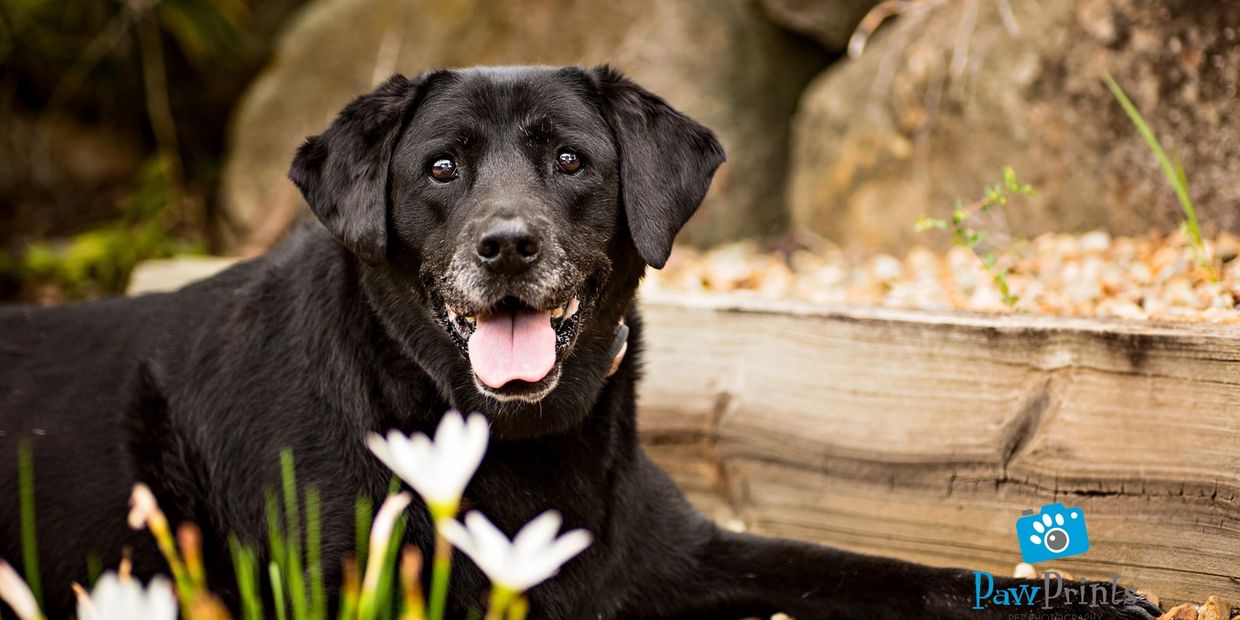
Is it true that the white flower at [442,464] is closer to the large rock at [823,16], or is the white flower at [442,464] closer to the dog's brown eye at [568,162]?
the dog's brown eye at [568,162]

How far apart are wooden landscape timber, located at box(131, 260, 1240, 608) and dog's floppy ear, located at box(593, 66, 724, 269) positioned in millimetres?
773

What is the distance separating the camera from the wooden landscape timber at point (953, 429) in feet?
9.05

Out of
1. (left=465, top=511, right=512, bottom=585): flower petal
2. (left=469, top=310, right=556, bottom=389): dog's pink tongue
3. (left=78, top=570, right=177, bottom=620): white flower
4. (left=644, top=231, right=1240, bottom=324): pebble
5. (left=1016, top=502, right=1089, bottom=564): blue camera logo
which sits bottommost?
(left=1016, top=502, right=1089, bottom=564): blue camera logo

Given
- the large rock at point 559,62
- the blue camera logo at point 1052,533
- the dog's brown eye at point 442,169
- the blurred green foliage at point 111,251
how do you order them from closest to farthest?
1. the dog's brown eye at point 442,169
2. the blue camera logo at point 1052,533
3. the large rock at point 559,62
4. the blurred green foliage at point 111,251

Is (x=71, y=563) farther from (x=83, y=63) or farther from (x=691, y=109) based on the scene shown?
(x=83, y=63)

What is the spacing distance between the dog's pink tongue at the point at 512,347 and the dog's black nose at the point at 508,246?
162mm

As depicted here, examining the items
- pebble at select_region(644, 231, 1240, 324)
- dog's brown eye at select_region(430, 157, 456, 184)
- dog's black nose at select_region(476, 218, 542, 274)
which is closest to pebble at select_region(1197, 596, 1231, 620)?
pebble at select_region(644, 231, 1240, 324)

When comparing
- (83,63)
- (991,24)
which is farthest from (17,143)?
(991,24)

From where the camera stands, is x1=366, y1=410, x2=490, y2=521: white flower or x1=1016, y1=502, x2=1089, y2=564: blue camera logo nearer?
x1=366, y1=410, x2=490, y2=521: white flower

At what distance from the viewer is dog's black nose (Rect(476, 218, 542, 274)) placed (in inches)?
96.6

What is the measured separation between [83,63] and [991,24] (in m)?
5.68

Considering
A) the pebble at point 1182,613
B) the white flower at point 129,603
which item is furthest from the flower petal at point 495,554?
the pebble at point 1182,613

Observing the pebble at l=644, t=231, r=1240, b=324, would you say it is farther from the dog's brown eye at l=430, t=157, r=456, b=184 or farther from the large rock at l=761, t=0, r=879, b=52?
the dog's brown eye at l=430, t=157, r=456, b=184

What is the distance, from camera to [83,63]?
7.37 m
